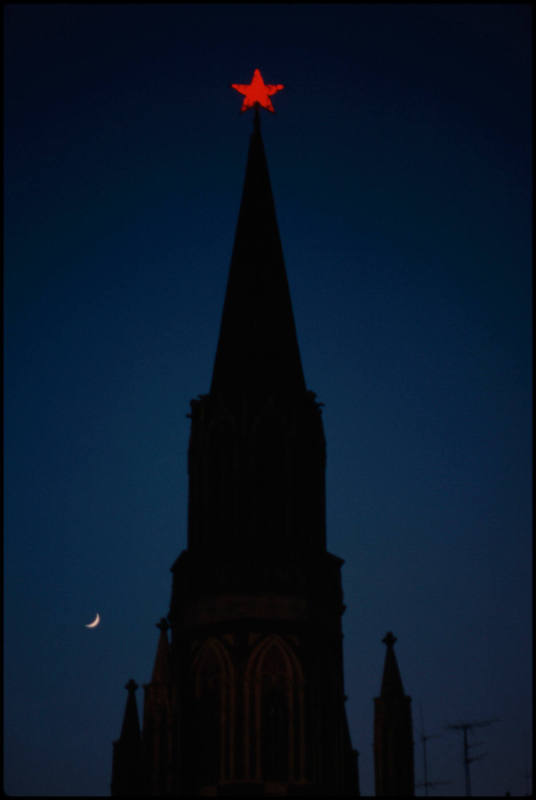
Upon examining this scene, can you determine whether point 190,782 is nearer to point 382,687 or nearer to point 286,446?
point 382,687

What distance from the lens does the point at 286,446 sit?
54.2 meters

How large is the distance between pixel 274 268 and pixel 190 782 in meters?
21.3

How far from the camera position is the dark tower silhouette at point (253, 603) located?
1953 inches

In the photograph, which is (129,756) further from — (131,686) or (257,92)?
(257,92)

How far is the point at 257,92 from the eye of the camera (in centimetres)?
6284

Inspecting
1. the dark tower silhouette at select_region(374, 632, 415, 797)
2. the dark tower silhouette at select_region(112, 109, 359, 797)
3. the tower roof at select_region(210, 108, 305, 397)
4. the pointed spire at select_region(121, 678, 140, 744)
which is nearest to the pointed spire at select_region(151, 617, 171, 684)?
the dark tower silhouette at select_region(112, 109, 359, 797)

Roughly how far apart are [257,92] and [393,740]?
2890cm

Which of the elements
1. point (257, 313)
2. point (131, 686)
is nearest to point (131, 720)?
point (131, 686)

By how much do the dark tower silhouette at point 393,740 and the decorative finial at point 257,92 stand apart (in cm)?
2586

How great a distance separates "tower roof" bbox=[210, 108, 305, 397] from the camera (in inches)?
2201

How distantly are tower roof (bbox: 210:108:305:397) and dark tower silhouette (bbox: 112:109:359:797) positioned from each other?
0.08 m

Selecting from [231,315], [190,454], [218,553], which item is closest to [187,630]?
[218,553]

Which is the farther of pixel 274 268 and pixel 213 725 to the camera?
pixel 274 268

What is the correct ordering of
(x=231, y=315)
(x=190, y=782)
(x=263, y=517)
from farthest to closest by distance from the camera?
(x=231, y=315) < (x=263, y=517) < (x=190, y=782)
